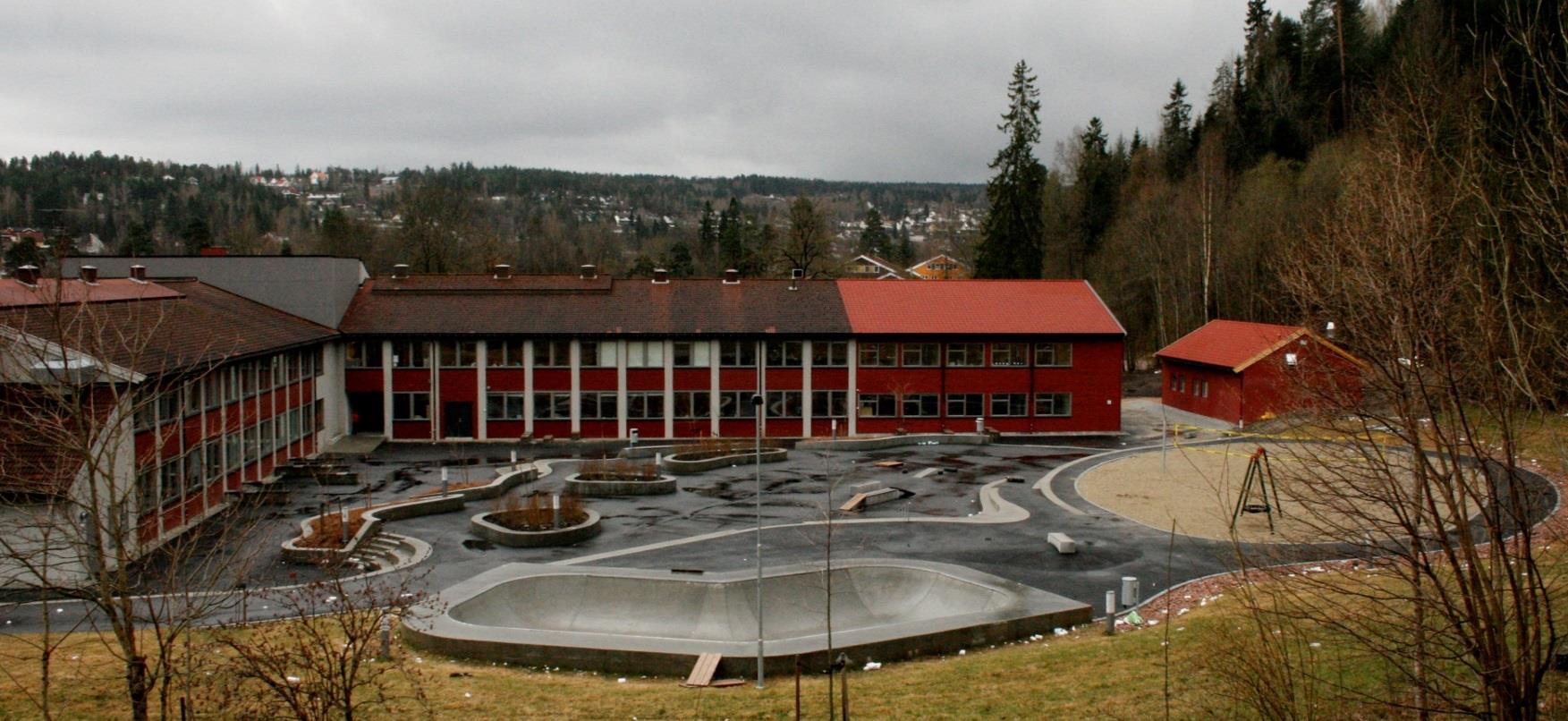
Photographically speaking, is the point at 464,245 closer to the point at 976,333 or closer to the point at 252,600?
the point at 976,333

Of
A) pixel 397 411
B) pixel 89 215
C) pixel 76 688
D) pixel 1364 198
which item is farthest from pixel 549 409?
pixel 89 215

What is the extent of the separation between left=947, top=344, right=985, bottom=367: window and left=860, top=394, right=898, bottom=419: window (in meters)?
3.30

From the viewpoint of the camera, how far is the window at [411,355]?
1932 inches

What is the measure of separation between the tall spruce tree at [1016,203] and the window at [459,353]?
39.0 metres

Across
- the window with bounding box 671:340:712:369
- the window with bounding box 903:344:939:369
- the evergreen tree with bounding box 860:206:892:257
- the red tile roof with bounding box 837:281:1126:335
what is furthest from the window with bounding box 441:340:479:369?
the evergreen tree with bounding box 860:206:892:257

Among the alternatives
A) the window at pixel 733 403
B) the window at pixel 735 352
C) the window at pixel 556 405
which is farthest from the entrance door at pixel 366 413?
the window at pixel 735 352

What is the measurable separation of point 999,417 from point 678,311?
52.6 ft

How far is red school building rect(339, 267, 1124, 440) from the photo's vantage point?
4916cm

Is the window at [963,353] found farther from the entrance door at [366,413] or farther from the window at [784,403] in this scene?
the entrance door at [366,413]

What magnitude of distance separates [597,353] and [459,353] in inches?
246

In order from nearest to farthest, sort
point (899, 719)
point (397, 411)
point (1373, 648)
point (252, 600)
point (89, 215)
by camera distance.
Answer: point (1373, 648)
point (899, 719)
point (252, 600)
point (397, 411)
point (89, 215)

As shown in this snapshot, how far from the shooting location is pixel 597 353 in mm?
49688

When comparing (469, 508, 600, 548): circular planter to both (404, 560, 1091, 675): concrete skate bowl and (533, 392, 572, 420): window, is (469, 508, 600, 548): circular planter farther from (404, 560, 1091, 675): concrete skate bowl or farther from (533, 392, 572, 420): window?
(533, 392, 572, 420): window

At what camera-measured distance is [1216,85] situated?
9050cm
